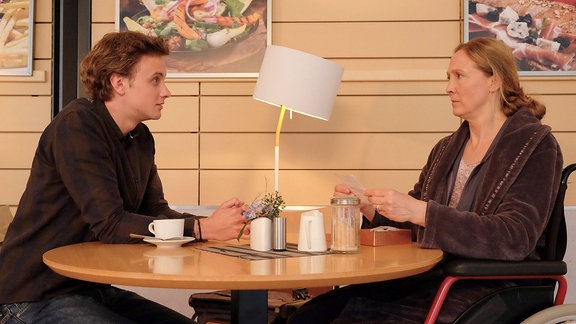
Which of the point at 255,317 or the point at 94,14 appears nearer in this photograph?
the point at 255,317

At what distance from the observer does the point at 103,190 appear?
205 centimetres

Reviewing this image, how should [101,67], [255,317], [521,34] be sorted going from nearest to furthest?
1. [255,317]
2. [101,67]
3. [521,34]

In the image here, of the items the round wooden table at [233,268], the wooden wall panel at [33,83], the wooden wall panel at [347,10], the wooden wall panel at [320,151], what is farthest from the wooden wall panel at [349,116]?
the round wooden table at [233,268]

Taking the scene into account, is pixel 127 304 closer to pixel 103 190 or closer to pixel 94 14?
pixel 103 190

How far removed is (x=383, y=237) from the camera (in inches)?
86.7

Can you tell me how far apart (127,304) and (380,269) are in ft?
3.03

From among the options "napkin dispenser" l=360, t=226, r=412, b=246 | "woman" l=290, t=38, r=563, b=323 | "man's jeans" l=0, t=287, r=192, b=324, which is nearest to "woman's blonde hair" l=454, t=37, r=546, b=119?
"woman" l=290, t=38, r=563, b=323

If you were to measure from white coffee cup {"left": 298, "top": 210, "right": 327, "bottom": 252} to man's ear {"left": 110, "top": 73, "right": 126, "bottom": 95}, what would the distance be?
76 cm

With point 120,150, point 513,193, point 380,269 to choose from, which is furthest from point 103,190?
point 513,193

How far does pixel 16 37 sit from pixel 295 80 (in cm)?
178

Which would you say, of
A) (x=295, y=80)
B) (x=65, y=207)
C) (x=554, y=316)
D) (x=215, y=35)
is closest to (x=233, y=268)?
(x=65, y=207)

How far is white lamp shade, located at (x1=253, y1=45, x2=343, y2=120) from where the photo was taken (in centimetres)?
320

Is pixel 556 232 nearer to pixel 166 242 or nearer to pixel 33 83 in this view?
pixel 166 242

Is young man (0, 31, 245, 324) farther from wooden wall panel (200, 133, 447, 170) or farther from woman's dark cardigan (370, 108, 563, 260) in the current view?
wooden wall panel (200, 133, 447, 170)
